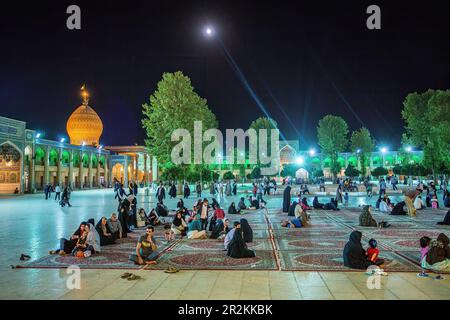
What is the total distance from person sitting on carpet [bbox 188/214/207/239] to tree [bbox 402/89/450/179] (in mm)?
31373

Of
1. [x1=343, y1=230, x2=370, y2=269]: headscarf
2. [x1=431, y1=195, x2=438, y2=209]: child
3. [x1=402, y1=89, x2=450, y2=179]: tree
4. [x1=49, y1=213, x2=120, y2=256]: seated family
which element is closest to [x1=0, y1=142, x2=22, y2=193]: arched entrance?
[x1=49, y1=213, x2=120, y2=256]: seated family

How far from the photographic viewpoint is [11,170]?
144ft

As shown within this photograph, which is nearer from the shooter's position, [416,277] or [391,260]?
[416,277]

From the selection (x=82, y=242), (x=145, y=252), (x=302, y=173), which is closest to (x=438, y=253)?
(x=145, y=252)

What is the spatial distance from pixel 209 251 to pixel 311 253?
8.24 ft

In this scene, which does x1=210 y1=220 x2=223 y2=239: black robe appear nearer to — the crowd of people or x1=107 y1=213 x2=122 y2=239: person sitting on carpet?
the crowd of people

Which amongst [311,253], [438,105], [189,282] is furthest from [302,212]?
[438,105]

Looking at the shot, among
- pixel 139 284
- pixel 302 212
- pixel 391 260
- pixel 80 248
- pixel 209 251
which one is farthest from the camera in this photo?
pixel 302 212

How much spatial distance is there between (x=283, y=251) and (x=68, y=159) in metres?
51.5

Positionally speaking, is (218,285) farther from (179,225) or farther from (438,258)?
(179,225)

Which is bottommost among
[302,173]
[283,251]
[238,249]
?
[283,251]

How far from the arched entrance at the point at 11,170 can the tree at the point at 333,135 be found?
1586 inches
